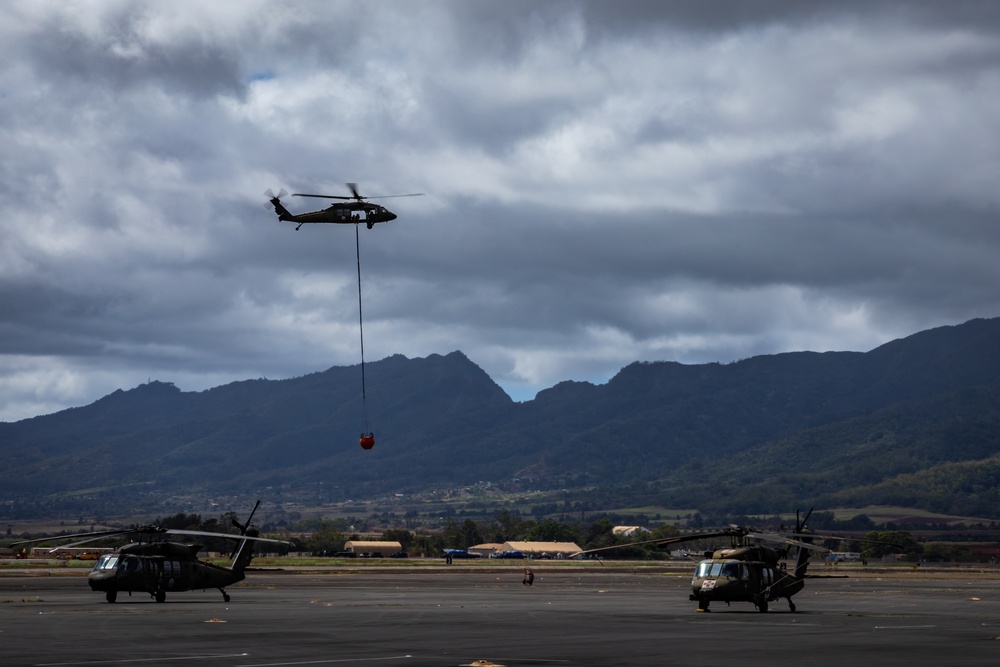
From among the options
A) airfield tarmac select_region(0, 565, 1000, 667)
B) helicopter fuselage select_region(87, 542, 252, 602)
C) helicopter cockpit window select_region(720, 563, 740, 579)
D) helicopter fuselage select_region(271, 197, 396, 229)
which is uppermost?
helicopter fuselage select_region(271, 197, 396, 229)

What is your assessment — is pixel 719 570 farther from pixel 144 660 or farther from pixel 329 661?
pixel 144 660

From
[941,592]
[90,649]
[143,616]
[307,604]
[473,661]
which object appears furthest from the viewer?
[941,592]

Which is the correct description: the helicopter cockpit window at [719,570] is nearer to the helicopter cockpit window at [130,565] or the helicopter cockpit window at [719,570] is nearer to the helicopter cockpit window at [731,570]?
the helicopter cockpit window at [731,570]

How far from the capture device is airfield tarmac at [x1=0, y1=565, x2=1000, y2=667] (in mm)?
34500

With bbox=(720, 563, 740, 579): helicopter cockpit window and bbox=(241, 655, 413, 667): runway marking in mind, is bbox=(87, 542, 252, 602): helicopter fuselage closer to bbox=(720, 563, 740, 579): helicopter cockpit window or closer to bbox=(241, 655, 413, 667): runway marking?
bbox=(720, 563, 740, 579): helicopter cockpit window

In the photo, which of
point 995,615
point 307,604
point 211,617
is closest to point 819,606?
point 995,615

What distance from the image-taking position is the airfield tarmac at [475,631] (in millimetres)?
34500

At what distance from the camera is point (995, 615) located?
58.5 metres

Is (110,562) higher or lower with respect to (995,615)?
higher

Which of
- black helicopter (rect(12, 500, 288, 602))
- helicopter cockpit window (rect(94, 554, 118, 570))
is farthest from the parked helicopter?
helicopter cockpit window (rect(94, 554, 118, 570))

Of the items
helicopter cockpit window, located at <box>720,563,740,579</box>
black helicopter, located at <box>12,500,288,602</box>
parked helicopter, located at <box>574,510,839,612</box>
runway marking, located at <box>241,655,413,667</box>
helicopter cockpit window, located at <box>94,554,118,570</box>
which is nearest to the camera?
runway marking, located at <box>241,655,413,667</box>

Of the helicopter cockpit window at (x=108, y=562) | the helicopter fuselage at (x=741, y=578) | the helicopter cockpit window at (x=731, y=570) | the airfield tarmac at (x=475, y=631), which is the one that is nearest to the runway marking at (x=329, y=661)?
the airfield tarmac at (x=475, y=631)

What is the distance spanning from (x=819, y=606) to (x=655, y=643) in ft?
95.6

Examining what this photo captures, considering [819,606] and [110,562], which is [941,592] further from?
[110,562]
